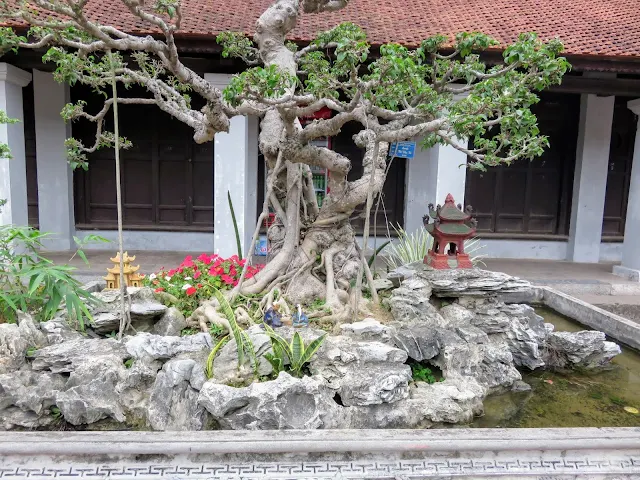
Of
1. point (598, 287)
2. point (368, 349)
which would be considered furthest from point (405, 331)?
point (598, 287)

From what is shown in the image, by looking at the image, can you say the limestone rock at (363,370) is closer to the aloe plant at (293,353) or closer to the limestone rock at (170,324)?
the aloe plant at (293,353)

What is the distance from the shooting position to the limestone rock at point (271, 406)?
231 centimetres

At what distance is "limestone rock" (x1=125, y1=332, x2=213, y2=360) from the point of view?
2.71 meters

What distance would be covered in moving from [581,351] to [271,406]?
8.62ft

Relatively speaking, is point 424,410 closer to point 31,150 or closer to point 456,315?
point 456,315

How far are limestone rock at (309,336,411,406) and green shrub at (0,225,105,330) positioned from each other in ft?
5.20

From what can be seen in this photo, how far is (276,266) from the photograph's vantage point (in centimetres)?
400

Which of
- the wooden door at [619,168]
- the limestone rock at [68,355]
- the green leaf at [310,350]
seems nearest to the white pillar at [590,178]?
the wooden door at [619,168]

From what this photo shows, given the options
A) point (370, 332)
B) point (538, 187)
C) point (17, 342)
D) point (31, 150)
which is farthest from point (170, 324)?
point (538, 187)

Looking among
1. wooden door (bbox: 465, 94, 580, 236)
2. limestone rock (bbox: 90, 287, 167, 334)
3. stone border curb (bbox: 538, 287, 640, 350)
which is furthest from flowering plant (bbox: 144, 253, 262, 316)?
wooden door (bbox: 465, 94, 580, 236)

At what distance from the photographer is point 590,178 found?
8117 millimetres

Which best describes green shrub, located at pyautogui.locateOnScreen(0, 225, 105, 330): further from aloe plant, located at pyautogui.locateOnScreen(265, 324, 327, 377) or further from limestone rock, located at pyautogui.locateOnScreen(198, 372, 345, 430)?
aloe plant, located at pyautogui.locateOnScreen(265, 324, 327, 377)

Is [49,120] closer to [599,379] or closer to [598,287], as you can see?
[599,379]

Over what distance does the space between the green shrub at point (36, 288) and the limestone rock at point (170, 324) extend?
0.50 metres
